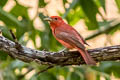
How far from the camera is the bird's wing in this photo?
6.00 metres

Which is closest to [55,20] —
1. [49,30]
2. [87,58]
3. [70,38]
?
[49,30]

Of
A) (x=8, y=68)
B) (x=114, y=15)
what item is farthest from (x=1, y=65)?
(x=114, y=15)

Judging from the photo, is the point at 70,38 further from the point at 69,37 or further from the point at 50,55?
the point at 50,55

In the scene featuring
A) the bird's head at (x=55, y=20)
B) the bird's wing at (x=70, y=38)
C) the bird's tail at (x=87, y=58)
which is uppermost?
the bird's head at (x=55, y=20)

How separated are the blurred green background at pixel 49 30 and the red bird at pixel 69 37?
0.58ft

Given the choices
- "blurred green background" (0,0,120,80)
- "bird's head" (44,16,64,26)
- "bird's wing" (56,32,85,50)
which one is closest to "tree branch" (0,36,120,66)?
"bird's wing" (56,32,85,50)

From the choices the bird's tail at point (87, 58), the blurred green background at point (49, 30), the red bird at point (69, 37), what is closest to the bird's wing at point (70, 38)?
the red bird at point (69, 37)

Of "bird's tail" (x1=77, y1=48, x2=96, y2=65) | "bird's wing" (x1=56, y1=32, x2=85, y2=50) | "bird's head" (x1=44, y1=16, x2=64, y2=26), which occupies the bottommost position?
"bird's tail" (x1=77, y1=48, x2=96, y2=65)

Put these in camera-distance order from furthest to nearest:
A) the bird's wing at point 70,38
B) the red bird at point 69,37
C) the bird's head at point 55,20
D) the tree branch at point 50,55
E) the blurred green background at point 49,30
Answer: the blurred green background at point 49,30, the bird's head at point 55,20, the bird's wing at point 70,38, the red bird at point 69,37, the tree branch at point 50,55

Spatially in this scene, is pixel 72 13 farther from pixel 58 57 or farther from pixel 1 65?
pixel 58 57

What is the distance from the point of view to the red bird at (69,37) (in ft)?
18.5

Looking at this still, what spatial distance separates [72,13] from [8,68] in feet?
5.70

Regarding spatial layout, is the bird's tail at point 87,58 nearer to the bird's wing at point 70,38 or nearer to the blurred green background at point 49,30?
the bird's wing at point 70,38

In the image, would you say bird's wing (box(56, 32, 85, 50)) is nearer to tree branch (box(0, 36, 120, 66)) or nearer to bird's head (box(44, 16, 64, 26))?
tree branch (box(0, 36, 120, 66))
